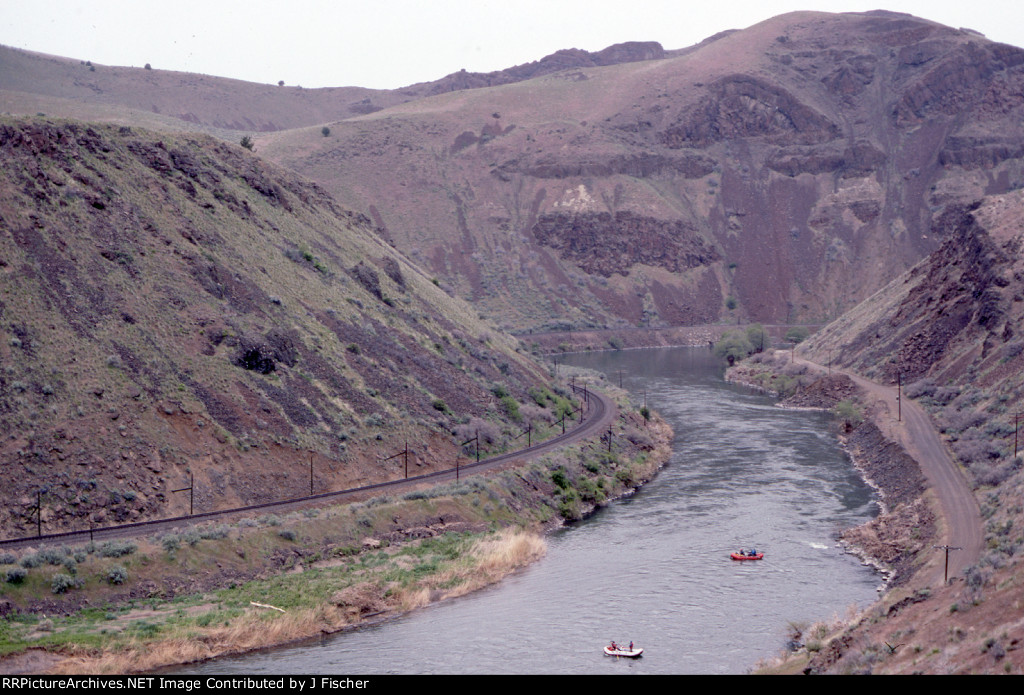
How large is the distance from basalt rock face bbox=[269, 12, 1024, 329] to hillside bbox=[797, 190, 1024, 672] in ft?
128

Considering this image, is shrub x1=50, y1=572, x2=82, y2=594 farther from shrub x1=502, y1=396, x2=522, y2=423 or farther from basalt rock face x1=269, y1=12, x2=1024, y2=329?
basalt rock face x1=269, y1=12, x2=1024, y2=329

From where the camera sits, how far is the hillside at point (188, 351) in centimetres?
4088

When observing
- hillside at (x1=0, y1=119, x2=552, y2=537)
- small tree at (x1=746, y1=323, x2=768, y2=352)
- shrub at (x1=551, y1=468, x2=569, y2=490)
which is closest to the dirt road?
shrub at (x1=551, y1=468, x2=569, y2=490)

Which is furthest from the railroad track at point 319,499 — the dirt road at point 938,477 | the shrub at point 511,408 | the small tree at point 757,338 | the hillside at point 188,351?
the small tree at point 757,338

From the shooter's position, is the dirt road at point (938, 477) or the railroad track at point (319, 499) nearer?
the railroad track at point (319, 499)

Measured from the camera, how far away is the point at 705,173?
159 m

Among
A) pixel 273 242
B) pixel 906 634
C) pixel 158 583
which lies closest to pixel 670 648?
pixel 906 634

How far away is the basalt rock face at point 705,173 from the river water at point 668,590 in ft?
232

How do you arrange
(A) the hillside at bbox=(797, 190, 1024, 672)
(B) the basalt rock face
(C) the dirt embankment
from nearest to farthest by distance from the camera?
(A) the hillside at bbox=(797, 190, 1024, 672) → (C) the dirt embankment → (B) the basalt rock face

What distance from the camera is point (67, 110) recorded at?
131 meters

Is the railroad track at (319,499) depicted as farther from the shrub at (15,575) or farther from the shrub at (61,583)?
the shrub at (15,575)

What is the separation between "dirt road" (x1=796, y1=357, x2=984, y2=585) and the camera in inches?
1442

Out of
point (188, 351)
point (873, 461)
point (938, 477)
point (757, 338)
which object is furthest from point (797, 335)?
point (188, 351)

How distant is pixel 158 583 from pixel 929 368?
61309 millimetres
